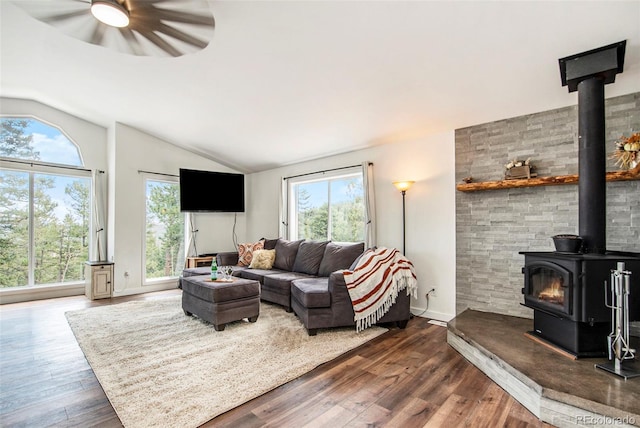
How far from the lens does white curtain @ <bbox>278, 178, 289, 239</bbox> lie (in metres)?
5.92

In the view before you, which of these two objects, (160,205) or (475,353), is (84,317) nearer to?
(160,205)

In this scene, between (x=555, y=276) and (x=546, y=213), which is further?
(x=546, y=213)

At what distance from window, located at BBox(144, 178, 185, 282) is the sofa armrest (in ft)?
3.69

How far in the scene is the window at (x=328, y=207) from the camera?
492 cm

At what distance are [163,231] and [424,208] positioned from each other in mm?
4770

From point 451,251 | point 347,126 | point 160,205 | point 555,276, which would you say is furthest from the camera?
point 160,205

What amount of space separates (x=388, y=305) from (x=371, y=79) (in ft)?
7.99

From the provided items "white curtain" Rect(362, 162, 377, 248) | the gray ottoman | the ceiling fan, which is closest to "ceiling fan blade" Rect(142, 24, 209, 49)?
the ceiling fan

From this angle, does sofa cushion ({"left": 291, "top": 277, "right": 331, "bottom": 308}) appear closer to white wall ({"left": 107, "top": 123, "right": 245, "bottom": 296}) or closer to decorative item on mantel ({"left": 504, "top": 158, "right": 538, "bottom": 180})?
decorative item on mantel ({"left": 504, "top": 158, "right": 538, "bottom": 180})

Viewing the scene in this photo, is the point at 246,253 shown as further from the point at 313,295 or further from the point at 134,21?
the point at 134,21

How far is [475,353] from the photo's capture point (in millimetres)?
2553

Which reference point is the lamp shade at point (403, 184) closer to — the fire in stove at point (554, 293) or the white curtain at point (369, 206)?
the white curtain at point (369, 206)

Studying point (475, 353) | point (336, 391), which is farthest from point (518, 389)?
point (336, 391)

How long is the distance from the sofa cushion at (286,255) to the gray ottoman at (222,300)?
4.42ft
